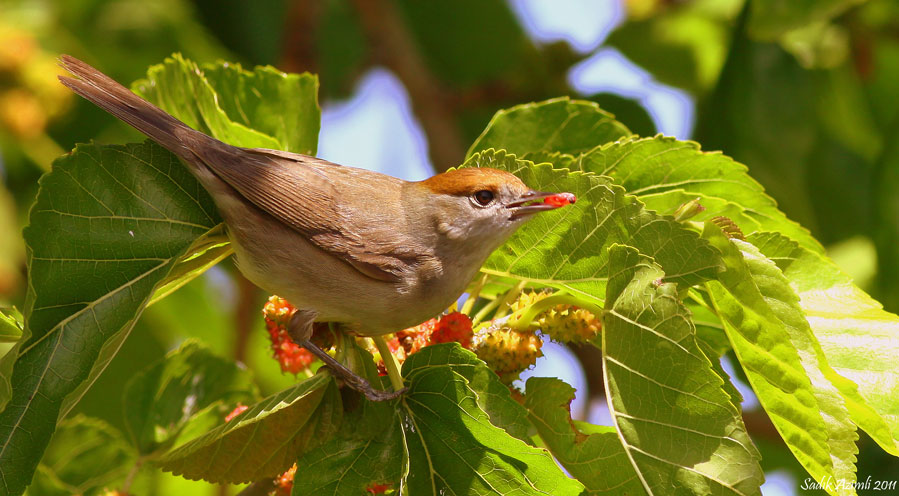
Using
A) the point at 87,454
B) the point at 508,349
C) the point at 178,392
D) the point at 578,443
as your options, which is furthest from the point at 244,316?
the point at 578,443

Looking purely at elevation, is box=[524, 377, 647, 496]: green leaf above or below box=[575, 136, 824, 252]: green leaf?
below

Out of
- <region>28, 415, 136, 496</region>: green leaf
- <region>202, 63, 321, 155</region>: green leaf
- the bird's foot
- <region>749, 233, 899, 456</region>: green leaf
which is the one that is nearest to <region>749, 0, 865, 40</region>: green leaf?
<region>749, 233, 899, 456</region>: green leaf

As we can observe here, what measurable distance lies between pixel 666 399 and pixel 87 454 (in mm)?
2375

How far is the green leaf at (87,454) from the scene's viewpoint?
10.6ft

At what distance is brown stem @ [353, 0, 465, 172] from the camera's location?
16.9 feet

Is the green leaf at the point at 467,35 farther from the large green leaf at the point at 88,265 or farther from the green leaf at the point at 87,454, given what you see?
the large green leaf at the point at 88,265

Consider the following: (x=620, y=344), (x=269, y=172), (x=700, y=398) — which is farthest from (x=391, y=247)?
(x=700, y=398)

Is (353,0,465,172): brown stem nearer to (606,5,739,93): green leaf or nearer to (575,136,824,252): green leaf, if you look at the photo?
(606,5,739,93): green leaf

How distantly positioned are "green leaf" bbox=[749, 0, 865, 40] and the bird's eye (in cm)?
212

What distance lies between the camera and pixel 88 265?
210 cm

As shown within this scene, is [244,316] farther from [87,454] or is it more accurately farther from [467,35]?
[467,35]

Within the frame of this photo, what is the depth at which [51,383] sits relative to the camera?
1983mm

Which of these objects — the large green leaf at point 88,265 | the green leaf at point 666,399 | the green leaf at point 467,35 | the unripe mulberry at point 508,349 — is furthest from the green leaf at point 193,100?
the green leaf at point 467,35

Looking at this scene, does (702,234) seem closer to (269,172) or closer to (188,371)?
(269,172)
